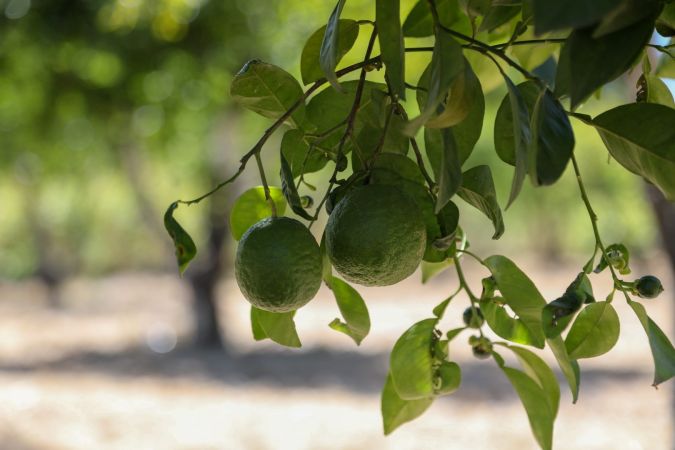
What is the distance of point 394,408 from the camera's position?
2.02ft

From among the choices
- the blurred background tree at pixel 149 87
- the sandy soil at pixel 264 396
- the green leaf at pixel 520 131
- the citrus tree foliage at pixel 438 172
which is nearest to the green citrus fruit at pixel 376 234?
the citrus tree foliage at pixel 438 172

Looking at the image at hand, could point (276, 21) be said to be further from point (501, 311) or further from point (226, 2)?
point (501, 311)

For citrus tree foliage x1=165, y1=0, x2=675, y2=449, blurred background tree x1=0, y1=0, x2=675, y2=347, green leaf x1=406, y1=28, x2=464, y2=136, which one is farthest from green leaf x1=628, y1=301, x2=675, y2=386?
blurred background tree x1=0, y1=0, x2=675, y2=347

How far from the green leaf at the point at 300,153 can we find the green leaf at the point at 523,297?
15 cm

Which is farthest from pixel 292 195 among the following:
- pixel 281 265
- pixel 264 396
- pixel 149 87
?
pixel 149 87

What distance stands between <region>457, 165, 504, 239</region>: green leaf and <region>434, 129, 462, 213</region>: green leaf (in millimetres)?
84

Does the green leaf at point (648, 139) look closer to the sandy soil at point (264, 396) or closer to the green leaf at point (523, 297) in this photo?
the green leaf at point (523, 297)

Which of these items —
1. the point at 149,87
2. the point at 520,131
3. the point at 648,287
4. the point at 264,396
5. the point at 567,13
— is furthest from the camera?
the point at 149,87

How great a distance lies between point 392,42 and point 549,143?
103 mm

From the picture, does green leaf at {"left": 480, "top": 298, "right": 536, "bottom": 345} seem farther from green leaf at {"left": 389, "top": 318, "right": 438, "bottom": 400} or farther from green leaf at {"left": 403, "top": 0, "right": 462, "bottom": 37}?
green leaf at {"left": 403, "top": 0, "right": 462, "bottom": 37}

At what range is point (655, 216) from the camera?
2.14m

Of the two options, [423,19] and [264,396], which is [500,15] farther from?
[264,396]

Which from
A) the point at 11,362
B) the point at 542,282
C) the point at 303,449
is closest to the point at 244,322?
the point at 11,362

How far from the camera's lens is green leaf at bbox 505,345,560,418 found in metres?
0.58
